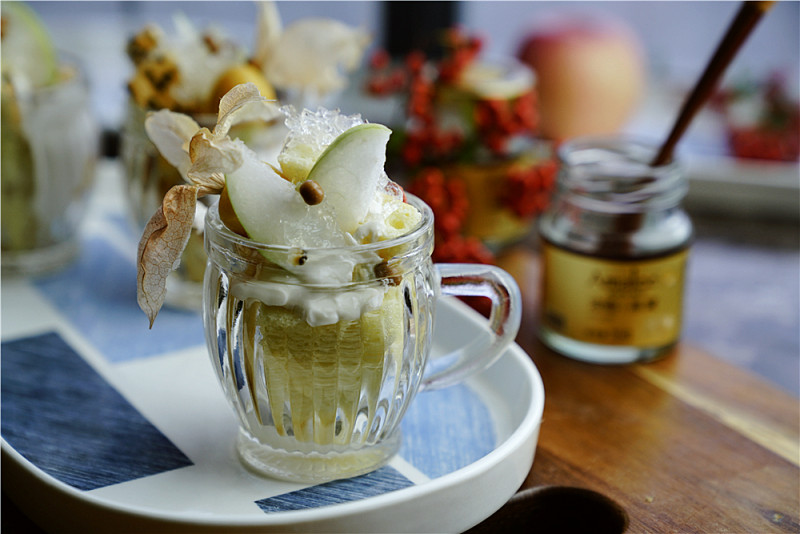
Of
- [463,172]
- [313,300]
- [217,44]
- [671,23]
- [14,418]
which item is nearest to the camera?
[313,300]

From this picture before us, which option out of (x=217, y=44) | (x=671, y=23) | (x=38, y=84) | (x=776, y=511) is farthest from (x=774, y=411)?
(x=671, y=23)

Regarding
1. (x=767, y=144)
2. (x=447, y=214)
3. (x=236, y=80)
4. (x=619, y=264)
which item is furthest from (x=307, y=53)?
(x=767, y=144)

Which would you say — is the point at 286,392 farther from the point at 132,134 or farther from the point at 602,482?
the point at 132,134

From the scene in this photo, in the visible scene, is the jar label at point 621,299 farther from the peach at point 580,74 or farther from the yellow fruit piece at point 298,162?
the peach at point 580,74

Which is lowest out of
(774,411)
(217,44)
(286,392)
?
(774,411)

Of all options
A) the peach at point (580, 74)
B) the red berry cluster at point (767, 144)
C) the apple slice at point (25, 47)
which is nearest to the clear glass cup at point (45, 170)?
the apple slice at point (25, 47)

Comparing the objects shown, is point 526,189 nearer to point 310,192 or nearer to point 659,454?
point 659,454
